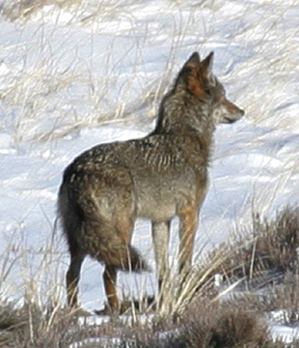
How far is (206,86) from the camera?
31.2 ft

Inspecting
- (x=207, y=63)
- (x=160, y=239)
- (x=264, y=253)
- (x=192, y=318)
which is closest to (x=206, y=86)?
(x=207, y=63)

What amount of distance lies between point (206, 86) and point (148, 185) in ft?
3.51

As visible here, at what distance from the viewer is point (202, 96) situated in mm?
9516

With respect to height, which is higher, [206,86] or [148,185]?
[206,86]

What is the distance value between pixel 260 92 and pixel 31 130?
98.0 inches

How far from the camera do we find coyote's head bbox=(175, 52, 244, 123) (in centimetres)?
938

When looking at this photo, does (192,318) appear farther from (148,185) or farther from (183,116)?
(183,116)

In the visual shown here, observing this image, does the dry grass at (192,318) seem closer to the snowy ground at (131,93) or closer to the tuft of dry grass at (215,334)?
the tuft of dry grass at (215,334)

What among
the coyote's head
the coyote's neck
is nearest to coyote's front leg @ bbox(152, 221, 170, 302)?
the coyote's neck

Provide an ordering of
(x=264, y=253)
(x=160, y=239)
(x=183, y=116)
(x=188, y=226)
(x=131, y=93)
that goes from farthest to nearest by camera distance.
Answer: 1. (x=131, y=93)
2. (x=183, y=116)
3. (x=160, y=239)
4. (x=188, y=226)
5. (x=264, y=253)

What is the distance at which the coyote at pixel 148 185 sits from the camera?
8.36 m

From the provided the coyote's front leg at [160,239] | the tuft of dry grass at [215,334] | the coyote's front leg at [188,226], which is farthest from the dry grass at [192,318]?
the coyote's front leg at [160,239]

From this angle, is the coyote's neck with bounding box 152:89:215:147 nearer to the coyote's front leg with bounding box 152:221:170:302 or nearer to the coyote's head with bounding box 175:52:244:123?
the coyote's head with bounding box 175:52:244:123

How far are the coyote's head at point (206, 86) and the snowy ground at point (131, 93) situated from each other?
1.09m
